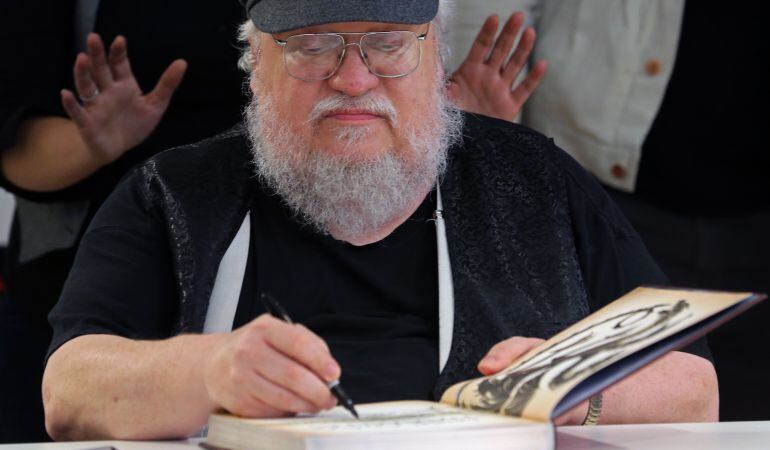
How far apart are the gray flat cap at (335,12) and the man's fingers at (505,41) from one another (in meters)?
0.76

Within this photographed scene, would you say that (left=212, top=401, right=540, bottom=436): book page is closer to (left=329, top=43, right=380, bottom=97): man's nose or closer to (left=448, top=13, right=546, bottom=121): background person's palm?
(left=329, top=43, right=380, bottom=97): man's nose

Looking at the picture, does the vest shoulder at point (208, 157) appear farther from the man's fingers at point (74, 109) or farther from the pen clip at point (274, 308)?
the pen clip at point (274, 308)

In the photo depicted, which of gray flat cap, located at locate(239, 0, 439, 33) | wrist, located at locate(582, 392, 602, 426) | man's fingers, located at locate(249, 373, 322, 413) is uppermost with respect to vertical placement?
gray flat cap, located at locate(239, 0, 439, 33)

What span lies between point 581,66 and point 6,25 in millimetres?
1668

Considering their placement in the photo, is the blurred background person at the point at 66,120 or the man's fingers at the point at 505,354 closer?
the man's fingers at the point at 505,354

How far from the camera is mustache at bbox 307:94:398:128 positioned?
2.52 meters

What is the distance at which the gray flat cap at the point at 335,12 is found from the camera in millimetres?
2488

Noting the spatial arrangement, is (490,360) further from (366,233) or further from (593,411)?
(366,233)

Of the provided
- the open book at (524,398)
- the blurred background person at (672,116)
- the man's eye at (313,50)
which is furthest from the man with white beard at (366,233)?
the blurred background person at (672,116)

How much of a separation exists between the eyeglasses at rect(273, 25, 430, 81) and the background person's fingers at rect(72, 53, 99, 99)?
0.77m

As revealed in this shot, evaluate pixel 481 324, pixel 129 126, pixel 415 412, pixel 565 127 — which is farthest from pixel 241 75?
pixel 415 412

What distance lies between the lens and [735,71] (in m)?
3.64

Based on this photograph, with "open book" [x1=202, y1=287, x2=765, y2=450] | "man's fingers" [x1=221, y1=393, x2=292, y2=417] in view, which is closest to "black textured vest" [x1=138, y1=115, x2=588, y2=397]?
"open book" [x1=202, y1=287, x2=765, y2=450]

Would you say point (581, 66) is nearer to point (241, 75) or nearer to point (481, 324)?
point (241, 75)
